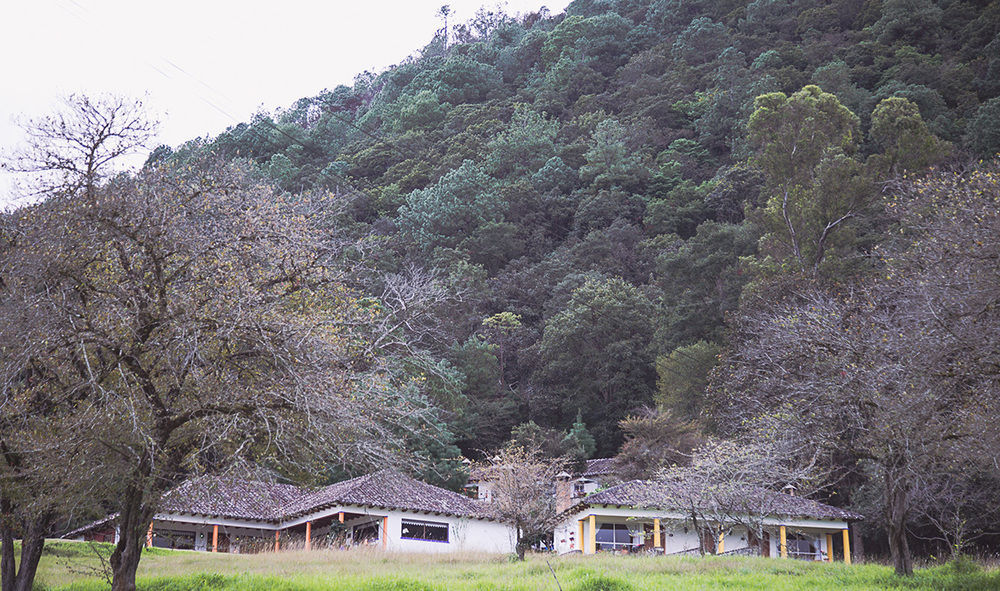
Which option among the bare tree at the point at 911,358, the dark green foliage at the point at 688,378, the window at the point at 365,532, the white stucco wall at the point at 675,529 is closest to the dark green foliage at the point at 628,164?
the dark green foliage at the point at 688,378

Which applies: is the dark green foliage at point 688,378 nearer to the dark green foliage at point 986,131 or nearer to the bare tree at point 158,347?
the dark green foliage at point 986,131

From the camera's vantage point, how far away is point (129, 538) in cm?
1052

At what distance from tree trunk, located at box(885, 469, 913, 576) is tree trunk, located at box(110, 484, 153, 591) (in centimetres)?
1445

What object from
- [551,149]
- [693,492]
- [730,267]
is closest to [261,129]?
[551,149]

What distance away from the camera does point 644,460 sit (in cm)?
3688

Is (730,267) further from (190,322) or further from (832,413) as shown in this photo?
(190,322)

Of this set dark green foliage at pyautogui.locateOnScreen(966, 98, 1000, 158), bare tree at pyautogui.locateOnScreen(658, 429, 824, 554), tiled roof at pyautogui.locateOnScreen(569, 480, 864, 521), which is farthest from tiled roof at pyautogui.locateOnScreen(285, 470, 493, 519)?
dark green foliage at pyautogui.locateOnScreen(966, 98, 1000, 158)

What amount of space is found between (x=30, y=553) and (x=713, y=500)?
1882 centimetres

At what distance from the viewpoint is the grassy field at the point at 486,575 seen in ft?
42.9

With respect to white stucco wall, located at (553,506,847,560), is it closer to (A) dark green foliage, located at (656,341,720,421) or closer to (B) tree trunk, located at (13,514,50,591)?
(A) dark green foliage, located at (656,341,720,421)

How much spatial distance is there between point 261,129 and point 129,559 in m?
54.0

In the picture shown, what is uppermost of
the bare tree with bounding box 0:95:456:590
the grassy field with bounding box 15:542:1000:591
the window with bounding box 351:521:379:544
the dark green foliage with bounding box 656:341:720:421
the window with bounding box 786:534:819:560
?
the dark green foliage with bounding box 656:341:720:421

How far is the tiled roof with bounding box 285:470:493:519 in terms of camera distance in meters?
30.8

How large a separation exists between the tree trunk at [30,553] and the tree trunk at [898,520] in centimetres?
1613
